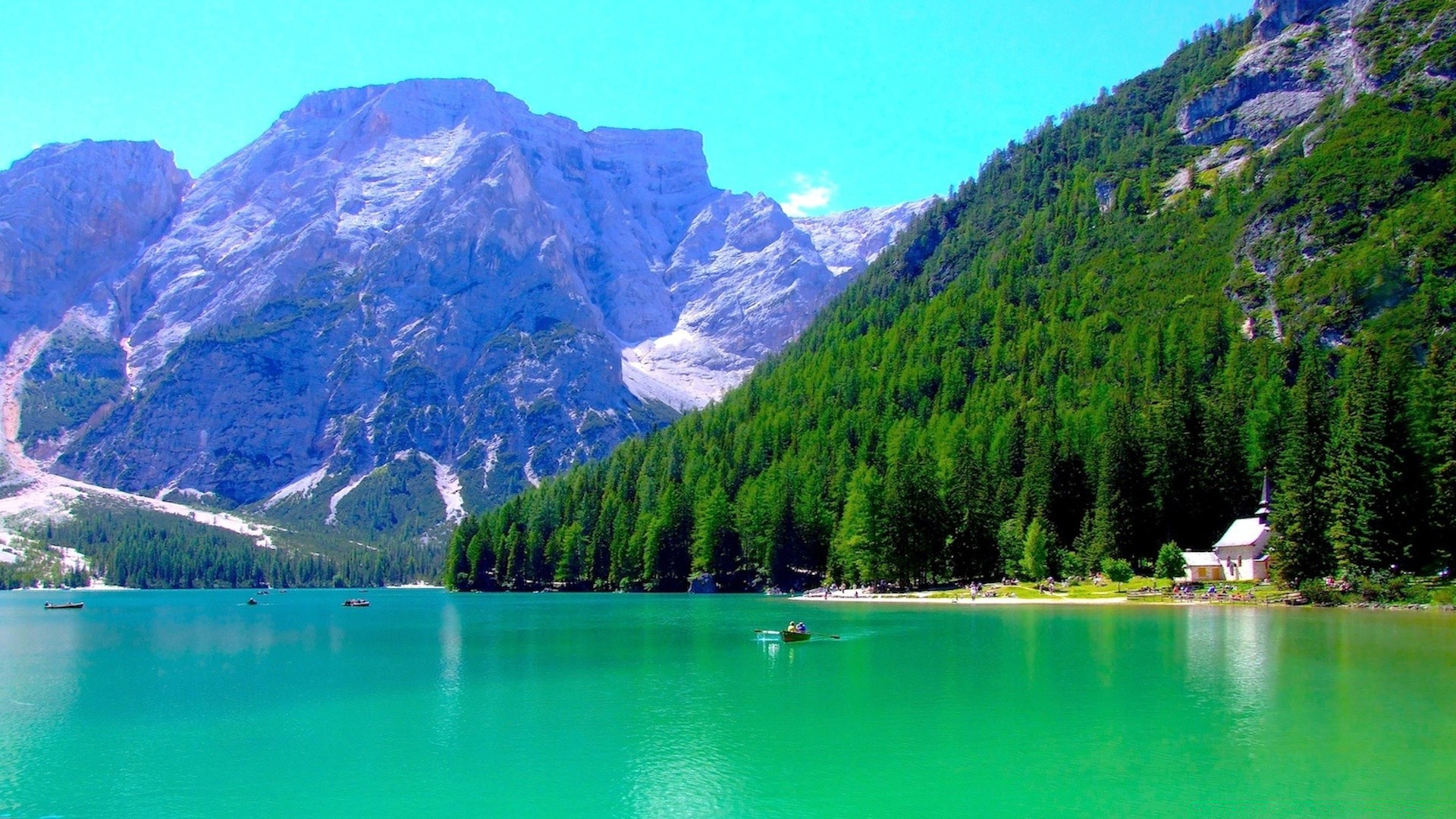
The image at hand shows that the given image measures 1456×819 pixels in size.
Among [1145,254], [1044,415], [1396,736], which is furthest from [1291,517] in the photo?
[1145,254]

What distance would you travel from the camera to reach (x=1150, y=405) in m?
116

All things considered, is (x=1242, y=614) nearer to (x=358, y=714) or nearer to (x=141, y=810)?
(x=358, y=714)

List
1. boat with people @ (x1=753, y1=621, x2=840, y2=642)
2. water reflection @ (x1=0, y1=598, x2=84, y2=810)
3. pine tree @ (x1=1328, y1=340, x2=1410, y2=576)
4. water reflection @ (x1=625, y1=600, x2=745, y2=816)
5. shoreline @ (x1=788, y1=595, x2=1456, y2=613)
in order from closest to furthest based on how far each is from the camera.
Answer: water reflection @ (x1=625, y1=600, x2=745, y2=816) < water reflection @ (x1=0, y1=598, x2=84, y2=810) < boat with people @ (x1=753, y1=621, x2=840, y2=642) < shoreline @ (x1=788, y1=595, x2=1456, y2=613) < pine tree @ (x1=1328, y1=340, x2=1410, y2=576)

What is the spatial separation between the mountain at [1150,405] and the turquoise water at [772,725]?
24.1 metres

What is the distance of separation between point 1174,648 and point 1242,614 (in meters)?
25.0

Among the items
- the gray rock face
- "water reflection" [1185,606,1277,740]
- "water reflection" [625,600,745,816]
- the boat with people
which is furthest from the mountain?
"water reflection" [625,600,745,816]

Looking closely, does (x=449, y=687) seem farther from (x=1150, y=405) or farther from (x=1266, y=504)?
(x=1150, y=405)

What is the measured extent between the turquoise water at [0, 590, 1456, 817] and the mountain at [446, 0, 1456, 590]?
24.1 meters

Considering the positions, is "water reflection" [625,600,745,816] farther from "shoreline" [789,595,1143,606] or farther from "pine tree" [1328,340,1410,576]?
"pine tree" [1328,340,1410,576]

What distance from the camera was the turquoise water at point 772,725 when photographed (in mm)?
26641

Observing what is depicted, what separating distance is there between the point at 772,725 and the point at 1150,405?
311 feet

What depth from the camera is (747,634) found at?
70.2 meters

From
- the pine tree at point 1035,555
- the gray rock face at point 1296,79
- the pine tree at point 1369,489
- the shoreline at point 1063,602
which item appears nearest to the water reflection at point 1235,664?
the shoreline at point 1063,602

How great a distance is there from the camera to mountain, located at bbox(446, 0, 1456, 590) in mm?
85375
